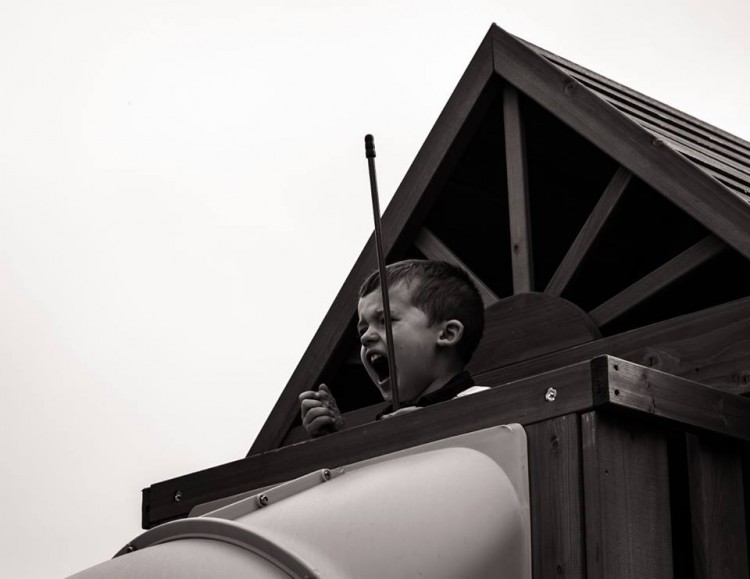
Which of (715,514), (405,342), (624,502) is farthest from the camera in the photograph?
(405,342)

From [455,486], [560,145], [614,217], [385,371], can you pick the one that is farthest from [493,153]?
[455,486]

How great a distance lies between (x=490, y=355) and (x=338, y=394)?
0.93 m

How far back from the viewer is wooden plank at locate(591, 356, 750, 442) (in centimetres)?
342

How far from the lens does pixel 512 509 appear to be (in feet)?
11.5

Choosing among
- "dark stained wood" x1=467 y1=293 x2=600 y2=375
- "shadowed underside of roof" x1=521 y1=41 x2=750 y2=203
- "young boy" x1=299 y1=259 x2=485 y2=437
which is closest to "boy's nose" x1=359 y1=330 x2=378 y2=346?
"young boy" x1=299 y1=259 x2=485 y2=437

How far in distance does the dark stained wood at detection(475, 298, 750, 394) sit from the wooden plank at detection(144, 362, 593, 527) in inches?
39.1

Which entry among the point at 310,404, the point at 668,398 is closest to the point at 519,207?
the point at 310,404

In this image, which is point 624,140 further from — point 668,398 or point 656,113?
point 668,398

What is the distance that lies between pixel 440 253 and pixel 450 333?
0.92 meters

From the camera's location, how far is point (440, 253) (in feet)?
18.7

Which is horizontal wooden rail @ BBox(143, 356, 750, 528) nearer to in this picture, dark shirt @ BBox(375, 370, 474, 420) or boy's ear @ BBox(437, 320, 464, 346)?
dark shirt @ BBox(375, 370, 474, 420)

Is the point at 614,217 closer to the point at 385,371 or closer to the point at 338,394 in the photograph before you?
the point at 385,371

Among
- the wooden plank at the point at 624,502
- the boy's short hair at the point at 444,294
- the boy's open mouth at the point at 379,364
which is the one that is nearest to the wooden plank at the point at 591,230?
the boy's short hair at the point at 444,294

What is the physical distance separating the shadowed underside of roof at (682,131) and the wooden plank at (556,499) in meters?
1.39
